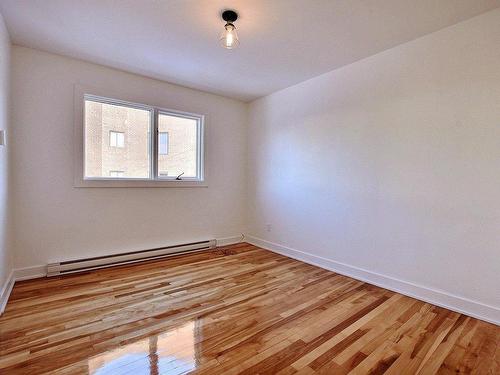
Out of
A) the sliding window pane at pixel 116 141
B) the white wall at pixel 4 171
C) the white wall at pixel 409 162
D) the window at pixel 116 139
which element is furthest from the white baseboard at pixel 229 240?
the white wall at pixel 4 171

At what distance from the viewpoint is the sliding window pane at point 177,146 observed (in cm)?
365

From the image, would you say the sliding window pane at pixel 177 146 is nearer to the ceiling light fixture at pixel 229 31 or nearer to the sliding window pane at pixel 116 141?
the sliding window pane at pixel 116 141

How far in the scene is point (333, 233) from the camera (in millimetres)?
3150

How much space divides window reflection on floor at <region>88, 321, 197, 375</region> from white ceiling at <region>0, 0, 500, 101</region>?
2512 mm

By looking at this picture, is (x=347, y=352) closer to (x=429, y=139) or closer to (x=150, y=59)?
(x=429, y=139)

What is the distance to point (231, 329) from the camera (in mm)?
1863

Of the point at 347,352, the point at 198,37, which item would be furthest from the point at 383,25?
the point at 347,352

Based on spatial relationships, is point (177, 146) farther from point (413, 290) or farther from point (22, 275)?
point (413, 290)

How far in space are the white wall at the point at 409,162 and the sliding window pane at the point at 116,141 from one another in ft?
6.83

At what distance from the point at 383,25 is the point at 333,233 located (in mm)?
2217

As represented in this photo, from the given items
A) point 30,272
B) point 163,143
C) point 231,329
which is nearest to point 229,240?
point 163,143

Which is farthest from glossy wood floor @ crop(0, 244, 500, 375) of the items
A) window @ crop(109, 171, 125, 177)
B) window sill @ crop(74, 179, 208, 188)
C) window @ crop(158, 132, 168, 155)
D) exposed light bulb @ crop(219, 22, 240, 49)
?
exposed light bulb @ crop(219, 22, 240, 49)

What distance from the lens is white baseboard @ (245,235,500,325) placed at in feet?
6.69

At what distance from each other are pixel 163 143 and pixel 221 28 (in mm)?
1883
